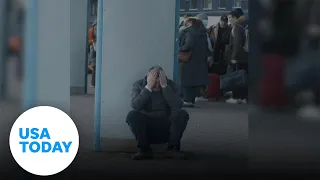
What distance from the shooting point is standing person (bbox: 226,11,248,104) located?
621 centimetres

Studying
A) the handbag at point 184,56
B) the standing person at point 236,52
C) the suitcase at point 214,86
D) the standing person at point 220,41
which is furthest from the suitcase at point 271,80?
the suitcase at point 214,86

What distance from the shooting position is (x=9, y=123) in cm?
286

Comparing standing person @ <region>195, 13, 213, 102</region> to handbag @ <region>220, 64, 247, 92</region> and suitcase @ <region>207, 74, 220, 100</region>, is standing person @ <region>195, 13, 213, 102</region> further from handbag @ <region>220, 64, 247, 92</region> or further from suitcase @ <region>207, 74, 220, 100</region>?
handbag @ <region>220, 64, 247, 92</region>

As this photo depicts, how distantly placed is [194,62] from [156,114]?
296 cm

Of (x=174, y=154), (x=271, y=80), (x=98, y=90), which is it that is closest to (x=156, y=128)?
(x=174, y=154)

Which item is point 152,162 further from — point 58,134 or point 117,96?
point 58,134

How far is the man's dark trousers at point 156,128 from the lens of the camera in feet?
12.3

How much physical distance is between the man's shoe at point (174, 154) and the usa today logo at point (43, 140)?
1.09 m

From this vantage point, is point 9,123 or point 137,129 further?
point 137,129

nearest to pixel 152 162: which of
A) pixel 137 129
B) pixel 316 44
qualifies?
pixel 137 129

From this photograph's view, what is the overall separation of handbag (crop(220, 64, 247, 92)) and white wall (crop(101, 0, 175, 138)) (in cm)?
272

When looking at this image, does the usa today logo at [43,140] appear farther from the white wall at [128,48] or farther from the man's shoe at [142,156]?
the white wall at [128,48]

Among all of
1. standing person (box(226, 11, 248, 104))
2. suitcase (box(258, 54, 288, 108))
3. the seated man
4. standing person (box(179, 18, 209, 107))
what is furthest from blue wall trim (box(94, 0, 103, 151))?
standing person (box(226, 11, 248, 104))

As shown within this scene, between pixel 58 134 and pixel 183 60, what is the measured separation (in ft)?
12.8
